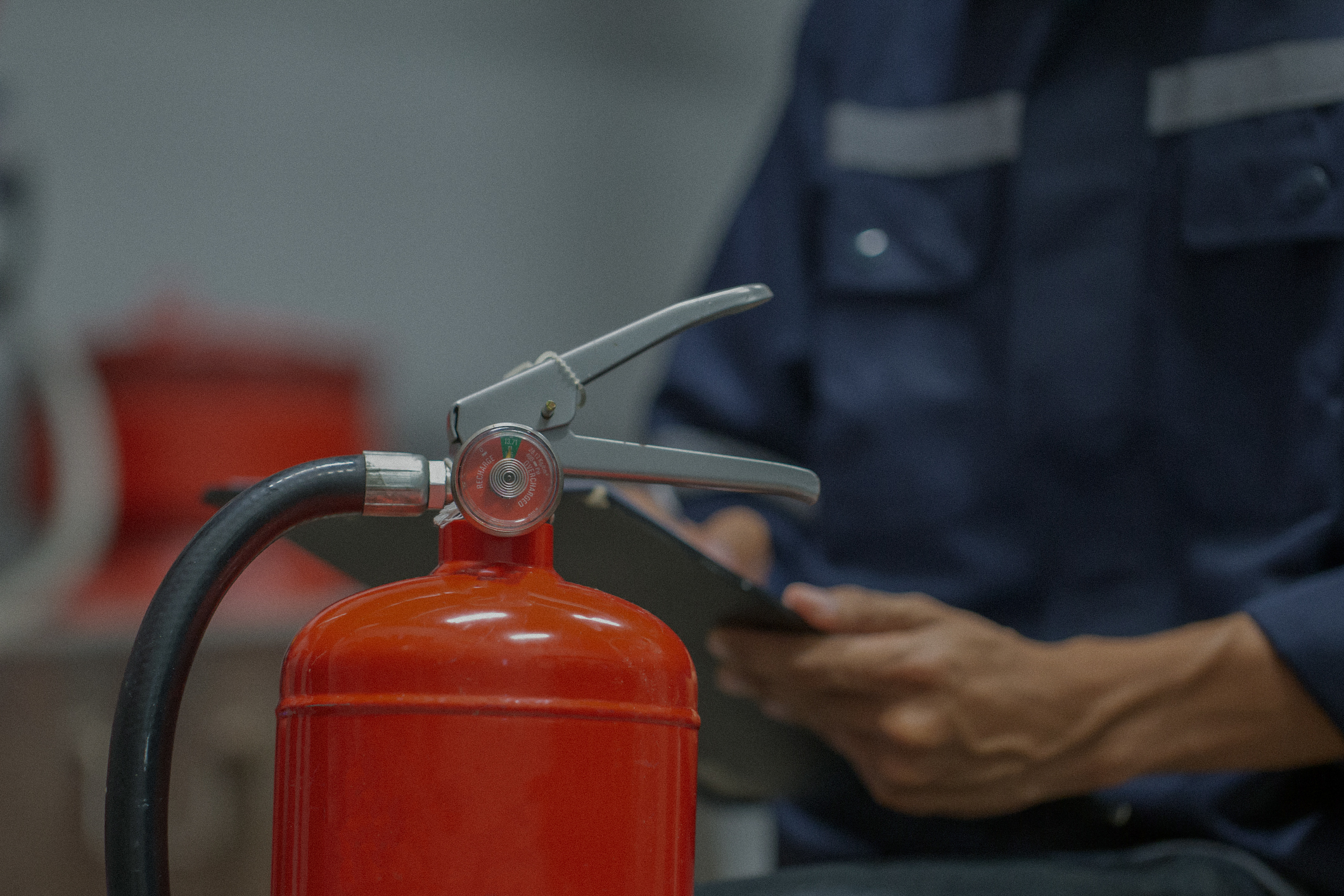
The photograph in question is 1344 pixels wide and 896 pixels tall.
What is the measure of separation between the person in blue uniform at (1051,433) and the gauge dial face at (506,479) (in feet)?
0.70

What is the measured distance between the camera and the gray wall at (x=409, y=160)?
57.9 inches

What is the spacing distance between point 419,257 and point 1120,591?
48.2 inches

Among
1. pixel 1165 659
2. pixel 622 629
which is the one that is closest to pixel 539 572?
pixel 622 629

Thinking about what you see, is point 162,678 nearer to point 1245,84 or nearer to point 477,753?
point 477,753

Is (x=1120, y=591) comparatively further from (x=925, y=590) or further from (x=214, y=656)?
(x=214, y=656)

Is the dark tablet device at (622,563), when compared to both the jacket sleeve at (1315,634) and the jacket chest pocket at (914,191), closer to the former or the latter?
the jacket sleeve at (1315,634)

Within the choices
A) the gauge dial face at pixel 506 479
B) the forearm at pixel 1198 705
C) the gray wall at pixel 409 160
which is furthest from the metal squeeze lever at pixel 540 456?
the gray wall at pixel 409 160

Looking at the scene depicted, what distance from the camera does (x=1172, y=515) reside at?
2.26 ft

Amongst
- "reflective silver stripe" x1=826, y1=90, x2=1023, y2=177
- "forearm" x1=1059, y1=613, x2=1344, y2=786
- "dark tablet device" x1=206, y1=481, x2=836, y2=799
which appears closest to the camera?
"dark tablet device" x1=206, y1=481, x2=836, y2=799

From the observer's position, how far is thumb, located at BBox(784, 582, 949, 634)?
0.54 m

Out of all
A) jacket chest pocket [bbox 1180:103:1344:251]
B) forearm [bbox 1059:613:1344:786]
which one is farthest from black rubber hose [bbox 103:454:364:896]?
jacket chest pocket [bbox 1180:103:1344:251]

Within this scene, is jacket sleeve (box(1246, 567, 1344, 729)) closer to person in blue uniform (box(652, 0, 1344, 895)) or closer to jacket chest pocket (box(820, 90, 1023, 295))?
person in blue uniform (box(652, 0, 1344, 895))

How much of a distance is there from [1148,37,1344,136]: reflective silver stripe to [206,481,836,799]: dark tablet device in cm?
39

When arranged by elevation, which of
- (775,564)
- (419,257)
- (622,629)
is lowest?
(775,564)
